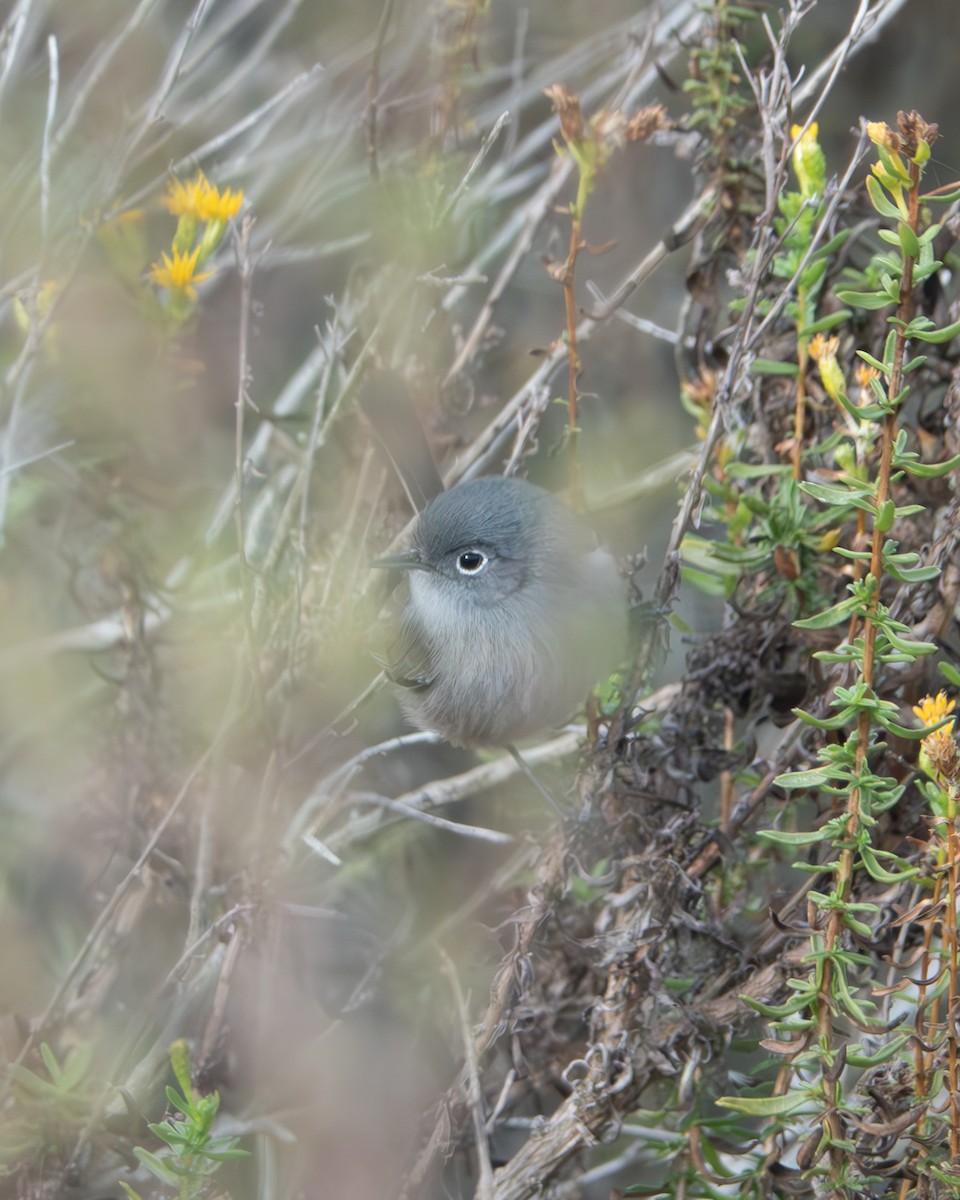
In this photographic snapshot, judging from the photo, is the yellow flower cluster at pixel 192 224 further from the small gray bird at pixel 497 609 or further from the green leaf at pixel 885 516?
the green leaf at pixel 885 516

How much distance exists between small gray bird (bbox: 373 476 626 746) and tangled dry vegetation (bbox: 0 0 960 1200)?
12 centimetres

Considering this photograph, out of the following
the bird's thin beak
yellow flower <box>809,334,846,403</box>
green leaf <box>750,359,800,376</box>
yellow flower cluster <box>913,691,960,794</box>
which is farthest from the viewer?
the bird's thin beak

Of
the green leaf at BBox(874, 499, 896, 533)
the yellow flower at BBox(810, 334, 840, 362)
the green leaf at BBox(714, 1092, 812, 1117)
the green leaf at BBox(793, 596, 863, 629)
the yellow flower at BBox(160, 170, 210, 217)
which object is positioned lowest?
the green leaf at BBox(714, 1092, 812, 1117)

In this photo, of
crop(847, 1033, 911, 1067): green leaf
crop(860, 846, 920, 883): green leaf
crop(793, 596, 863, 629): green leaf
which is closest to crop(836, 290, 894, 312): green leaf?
crop(793, 596, 863, 629): green leaf

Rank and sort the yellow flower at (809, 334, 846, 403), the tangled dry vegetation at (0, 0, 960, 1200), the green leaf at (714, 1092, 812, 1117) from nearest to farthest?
the green leaf at (714, 1092, 812, 1117) → the tangled dry vegetation at (0, 0, 960, 1200) → the yellow flower at (809, 334, 846, 403)

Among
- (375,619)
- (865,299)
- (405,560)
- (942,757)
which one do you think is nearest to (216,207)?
(405,560)

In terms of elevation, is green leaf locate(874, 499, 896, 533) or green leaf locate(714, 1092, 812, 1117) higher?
green leaf locate(874, 499, 896, 533)

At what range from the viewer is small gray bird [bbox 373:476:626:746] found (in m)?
2.27

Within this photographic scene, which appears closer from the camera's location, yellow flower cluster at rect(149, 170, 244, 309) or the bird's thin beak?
yellow flower cluster at rect(149, 170, 244, 309)

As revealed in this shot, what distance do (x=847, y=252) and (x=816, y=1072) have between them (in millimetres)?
1419

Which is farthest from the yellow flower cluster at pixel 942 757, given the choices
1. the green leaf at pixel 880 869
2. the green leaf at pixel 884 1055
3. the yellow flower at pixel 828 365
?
the yellow flower at pixel 828 365

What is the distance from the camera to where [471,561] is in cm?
242

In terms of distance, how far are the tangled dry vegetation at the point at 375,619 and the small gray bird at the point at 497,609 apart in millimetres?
119

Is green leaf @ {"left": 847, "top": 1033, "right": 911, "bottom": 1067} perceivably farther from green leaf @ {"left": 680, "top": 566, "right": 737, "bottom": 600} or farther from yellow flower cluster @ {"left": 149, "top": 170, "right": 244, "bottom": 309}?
yellow flower cluster @ {"left": 149, "top": 170, "right": 244, "bottom": 309}
